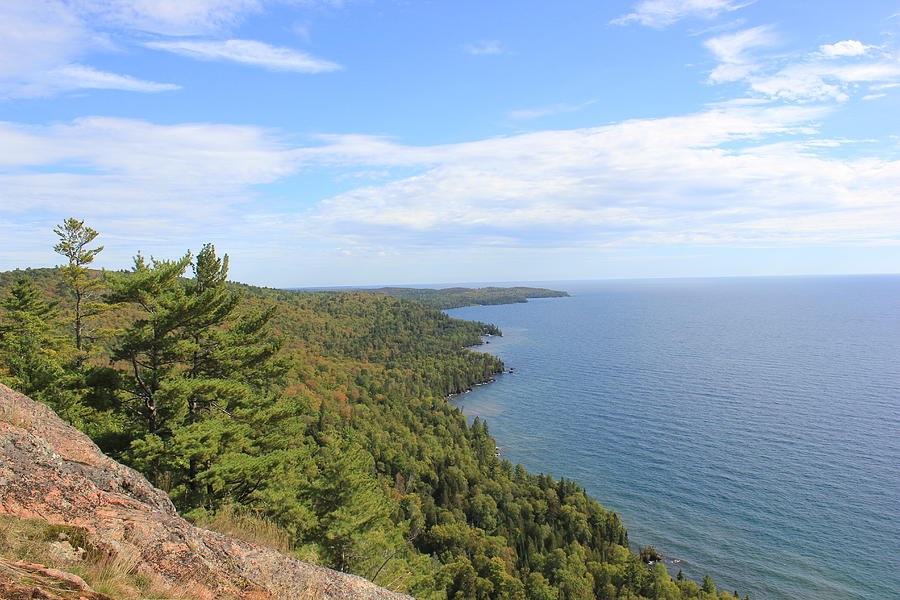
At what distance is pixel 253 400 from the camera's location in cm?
1930

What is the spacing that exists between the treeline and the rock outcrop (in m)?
5.71

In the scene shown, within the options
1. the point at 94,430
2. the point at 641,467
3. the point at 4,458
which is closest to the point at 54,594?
the point at 4,458

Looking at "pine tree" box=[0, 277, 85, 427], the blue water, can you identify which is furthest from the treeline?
the blue water

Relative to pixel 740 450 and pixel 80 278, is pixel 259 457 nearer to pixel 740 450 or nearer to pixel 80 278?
pixel 80 278

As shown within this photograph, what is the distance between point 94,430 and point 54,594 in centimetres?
1532

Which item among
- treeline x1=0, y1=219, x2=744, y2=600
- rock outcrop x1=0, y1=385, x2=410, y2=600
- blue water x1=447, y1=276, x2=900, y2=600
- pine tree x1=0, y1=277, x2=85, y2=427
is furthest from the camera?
blue water x1=447, y1=276, x2=900, y2=600

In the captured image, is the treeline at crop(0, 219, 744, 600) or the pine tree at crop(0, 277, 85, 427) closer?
the treeline at crop(0, 219, 744, 600)

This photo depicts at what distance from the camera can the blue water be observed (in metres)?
42.5

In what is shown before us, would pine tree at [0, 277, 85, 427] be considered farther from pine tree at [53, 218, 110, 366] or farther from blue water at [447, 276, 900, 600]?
blue water at [447, 276, 900, 600]

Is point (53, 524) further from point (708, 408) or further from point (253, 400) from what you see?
point (708, 408)

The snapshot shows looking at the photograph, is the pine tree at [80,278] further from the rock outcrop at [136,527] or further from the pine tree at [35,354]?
the rock outcrop at [136,527]

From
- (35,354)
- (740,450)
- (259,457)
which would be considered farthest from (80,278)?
(740,450)

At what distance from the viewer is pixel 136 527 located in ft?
22.9

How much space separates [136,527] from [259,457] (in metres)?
11.8
